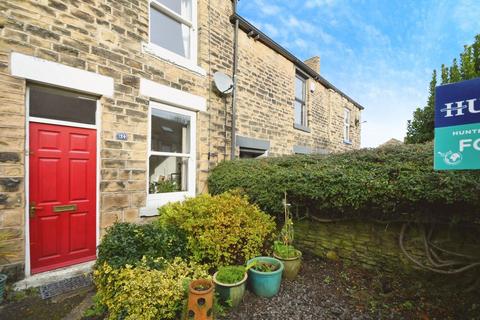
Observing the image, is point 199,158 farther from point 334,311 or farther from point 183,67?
point 334,311

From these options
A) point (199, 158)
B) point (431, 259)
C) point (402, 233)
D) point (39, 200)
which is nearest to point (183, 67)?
point (199, 158)

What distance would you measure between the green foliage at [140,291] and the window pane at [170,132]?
2.99 meters

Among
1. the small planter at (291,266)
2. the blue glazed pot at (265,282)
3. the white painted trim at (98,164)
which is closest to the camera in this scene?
the blue glazed pot at (265,282)

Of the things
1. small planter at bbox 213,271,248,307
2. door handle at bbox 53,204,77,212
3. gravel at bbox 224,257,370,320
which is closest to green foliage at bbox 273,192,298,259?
gravel at bbox 224,257,370,320

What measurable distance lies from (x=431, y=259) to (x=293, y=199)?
2085 millimetres

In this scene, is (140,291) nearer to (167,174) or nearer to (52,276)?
(52,276)

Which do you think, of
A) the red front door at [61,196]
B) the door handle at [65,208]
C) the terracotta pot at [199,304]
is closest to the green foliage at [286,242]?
the terracotta pot at [199,304]

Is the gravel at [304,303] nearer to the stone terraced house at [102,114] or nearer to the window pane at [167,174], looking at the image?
the stone terraced house at [102,114]

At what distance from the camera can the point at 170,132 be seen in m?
5.57

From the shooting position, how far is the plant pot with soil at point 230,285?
300 centimetres

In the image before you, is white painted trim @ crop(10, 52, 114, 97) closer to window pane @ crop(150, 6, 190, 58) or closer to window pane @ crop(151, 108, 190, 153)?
window pane @ crop(151, 108, 190, 153)

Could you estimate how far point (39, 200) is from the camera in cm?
374

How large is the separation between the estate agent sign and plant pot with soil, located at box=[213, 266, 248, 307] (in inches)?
99.2

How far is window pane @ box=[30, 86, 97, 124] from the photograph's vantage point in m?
3.75
